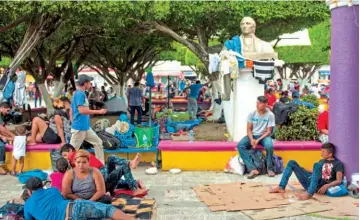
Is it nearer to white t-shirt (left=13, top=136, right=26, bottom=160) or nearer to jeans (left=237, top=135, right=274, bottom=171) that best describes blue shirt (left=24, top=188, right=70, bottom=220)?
white t-shirt (left=13, top=136, right=26, bottom=160)

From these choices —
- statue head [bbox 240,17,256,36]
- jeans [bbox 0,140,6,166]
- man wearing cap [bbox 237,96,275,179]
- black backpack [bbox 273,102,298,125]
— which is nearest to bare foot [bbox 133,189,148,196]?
man wearing cap [bbox 237,96,275,179]

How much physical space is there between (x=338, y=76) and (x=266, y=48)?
3.10 m

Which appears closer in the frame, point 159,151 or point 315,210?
point 315,210

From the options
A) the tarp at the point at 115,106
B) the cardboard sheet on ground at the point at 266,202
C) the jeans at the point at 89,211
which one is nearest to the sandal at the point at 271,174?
the cardboard sheet on ground at the point at 266,202

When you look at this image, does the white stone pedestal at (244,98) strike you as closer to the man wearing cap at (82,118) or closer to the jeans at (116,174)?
the man wearing cap at (82,118)

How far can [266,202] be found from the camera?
264 inches

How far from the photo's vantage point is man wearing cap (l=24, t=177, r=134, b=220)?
5129 mm

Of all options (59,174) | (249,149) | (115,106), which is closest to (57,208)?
(59,174)

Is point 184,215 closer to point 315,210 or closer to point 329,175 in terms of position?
point 315,210

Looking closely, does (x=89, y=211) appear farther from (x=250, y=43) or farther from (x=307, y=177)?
(x=250, y=43)

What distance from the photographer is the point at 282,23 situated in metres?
17.3

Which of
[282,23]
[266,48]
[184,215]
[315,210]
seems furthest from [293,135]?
[282,23]

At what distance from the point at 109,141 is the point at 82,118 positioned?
1.22m

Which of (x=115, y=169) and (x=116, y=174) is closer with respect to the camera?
(x=116, y=174)
